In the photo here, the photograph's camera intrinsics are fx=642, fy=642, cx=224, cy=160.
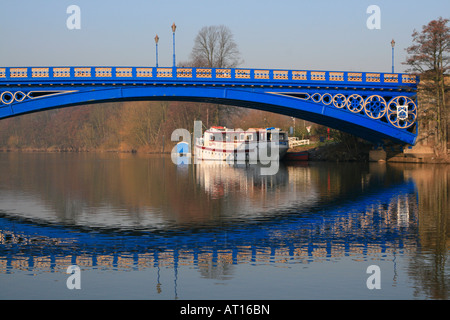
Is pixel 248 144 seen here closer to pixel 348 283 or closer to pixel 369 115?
pixel 369 115

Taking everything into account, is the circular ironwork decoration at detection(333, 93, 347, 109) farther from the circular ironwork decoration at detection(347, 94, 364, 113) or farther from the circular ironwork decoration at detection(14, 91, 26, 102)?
the circular ironwork decoration at detection(14, 91, 26, 102)

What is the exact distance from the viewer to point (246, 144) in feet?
250

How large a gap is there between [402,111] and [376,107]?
2.54m

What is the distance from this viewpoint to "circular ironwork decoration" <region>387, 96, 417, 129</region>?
58531 millimetres

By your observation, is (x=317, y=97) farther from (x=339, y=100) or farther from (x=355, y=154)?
(x=355, y=154)

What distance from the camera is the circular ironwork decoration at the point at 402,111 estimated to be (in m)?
58.5

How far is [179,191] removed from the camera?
33531 millimetres

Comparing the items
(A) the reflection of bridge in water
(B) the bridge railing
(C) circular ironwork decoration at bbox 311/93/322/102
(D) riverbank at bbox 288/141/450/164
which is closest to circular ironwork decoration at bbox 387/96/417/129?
(B) the bridge railing

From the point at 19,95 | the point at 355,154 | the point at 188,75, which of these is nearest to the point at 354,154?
the point at 355,154

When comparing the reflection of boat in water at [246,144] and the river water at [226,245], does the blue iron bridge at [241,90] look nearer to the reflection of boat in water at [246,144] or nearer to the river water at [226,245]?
the reflection of boat in water at [246,144]

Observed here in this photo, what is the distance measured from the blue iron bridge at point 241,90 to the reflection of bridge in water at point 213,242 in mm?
29182

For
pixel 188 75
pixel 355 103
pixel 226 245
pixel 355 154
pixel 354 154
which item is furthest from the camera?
pixel 354 154

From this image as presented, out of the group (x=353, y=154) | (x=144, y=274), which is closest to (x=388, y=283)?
(x=144, y=274)

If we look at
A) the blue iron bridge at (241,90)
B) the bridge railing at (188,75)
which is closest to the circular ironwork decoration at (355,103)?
the blue iron bridge at (241,90)
